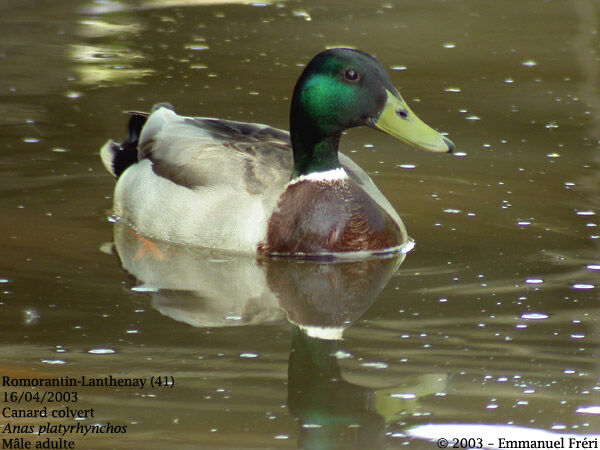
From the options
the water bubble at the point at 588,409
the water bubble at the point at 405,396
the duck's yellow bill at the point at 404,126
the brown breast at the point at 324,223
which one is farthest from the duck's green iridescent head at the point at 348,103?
the water bubble at the point at 588,409

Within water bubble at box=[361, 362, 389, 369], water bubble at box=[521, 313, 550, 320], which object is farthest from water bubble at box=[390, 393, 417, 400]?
water bubble at box=[521, 313, 550, 320]

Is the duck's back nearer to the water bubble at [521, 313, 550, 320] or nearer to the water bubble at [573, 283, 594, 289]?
the water bubble at [573, 283, 594, 289]

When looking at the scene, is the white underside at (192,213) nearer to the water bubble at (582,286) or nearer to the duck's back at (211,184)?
the duck's back at (211,184)

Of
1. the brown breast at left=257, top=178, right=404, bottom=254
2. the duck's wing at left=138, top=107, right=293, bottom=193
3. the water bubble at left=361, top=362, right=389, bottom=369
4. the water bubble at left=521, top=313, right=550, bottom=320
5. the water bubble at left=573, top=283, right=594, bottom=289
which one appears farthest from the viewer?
the duck's wing at left=138, top=107, right=293, bottom=193

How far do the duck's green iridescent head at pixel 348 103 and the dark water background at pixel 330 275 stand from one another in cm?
71

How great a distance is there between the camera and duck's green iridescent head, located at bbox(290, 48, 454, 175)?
7527 millimetres

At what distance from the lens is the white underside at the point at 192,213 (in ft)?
24.7

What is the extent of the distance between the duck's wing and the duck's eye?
663mm

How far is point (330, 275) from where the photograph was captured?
23.9 feet

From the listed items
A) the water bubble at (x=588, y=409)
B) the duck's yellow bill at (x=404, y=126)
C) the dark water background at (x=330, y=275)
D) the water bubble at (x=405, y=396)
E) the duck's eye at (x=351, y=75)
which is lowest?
the dark water background at (x=330, y=275)

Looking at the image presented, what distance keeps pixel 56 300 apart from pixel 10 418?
4.97 ft

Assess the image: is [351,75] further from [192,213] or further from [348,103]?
[192,213]

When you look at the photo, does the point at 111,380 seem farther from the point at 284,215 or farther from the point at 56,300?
the point at 284,215

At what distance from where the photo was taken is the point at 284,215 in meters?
7.50
